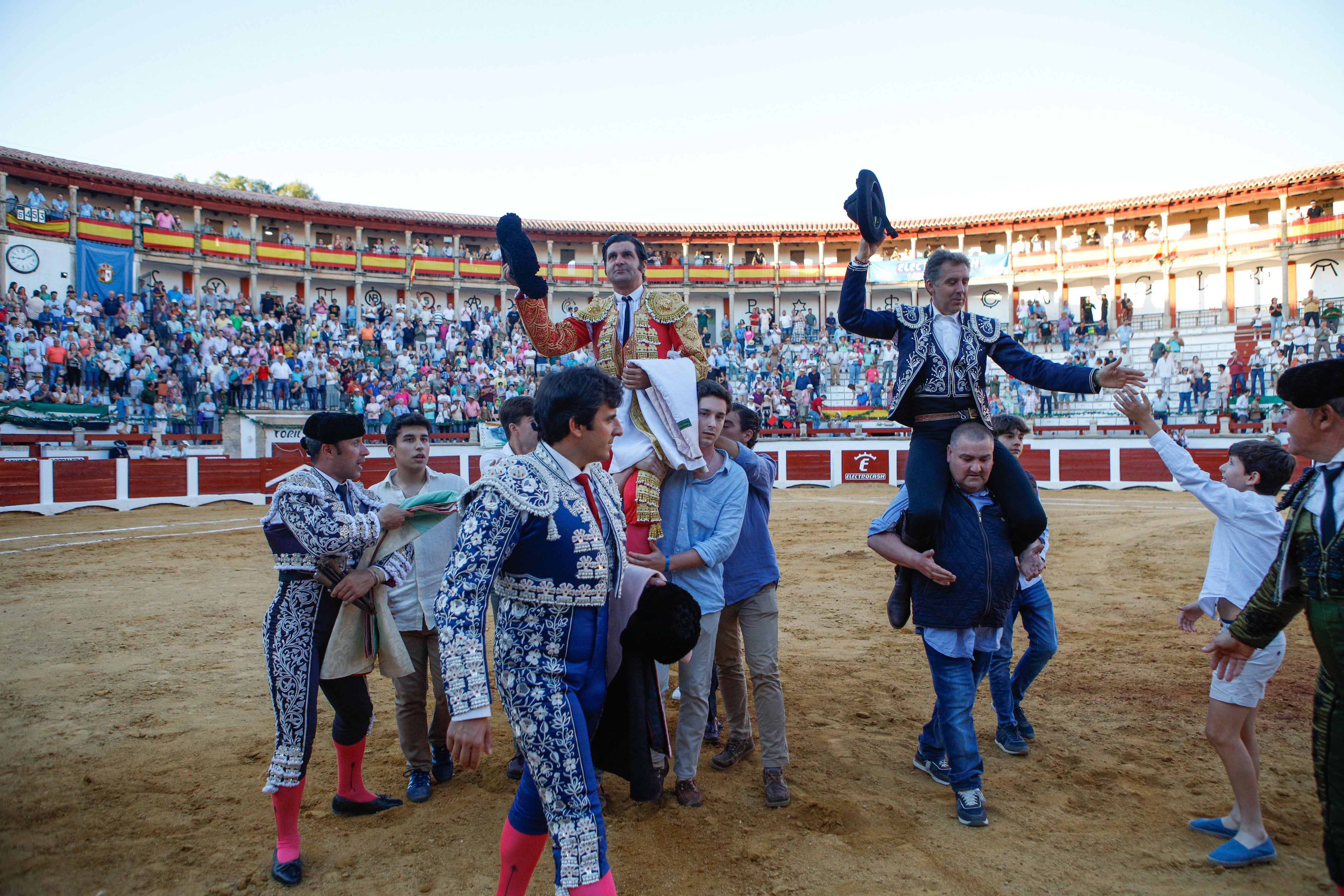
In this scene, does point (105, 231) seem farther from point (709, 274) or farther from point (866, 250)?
point (866, 250)

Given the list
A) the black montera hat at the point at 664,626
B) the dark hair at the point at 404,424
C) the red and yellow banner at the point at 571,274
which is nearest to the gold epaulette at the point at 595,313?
the dark hair at the point at 404,424

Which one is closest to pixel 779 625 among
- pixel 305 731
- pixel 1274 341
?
pixel 305 731

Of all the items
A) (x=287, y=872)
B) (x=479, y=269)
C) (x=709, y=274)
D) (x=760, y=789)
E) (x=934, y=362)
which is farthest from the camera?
(x=709, y=274)

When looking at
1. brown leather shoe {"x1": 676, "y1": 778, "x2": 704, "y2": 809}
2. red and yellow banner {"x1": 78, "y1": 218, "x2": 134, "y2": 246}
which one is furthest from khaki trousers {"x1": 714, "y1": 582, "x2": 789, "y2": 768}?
red and yellow banner {"x1": 78, "y1": 218, "x2": 134, "y2": 246}

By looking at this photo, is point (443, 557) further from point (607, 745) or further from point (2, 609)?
point (2, 609)

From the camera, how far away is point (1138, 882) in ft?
8.66

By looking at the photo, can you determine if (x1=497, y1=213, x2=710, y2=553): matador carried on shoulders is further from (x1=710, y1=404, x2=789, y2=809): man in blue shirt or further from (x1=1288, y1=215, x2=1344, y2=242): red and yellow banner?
(x1=1288, y1=215, x2=1344, y2=242): red and yellow banner

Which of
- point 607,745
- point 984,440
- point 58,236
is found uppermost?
point 58,236

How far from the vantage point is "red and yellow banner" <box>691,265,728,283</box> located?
113 feet

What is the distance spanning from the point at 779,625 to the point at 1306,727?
Result: 3.47 metres

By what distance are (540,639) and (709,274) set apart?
33468 millimetres

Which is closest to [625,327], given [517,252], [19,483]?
[517,252]

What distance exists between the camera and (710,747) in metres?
3.94

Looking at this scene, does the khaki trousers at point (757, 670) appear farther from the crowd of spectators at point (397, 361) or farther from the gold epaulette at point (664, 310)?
the crowd of spectators at point (397, 361)
